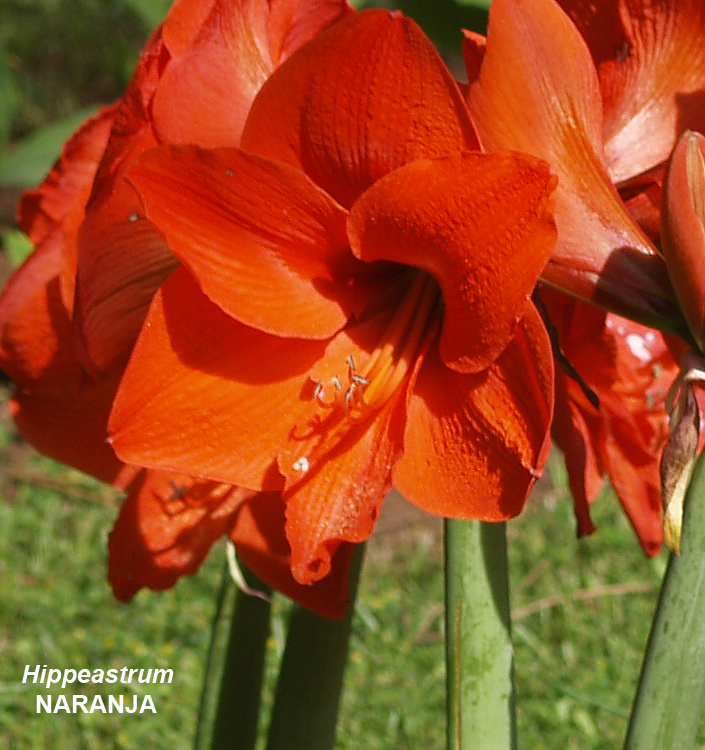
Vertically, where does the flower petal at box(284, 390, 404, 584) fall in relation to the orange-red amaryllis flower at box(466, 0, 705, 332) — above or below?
below

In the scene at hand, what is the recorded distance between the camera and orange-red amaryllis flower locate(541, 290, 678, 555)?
51 cm

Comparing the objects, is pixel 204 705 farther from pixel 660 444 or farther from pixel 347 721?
pixel 347 721

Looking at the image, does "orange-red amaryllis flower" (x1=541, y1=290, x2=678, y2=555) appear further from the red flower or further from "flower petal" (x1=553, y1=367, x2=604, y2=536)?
the red flower

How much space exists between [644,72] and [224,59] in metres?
0.20

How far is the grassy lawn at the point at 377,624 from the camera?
1398mm

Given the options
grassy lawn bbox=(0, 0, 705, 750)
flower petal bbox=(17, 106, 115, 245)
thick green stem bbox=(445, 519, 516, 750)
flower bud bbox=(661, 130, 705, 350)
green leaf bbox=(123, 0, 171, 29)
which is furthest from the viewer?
green leaf bbox=(123, 0, 171, 29)

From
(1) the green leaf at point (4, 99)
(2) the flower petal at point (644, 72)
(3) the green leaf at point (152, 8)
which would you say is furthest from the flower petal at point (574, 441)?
(1) the green leaf at point (4, 99)

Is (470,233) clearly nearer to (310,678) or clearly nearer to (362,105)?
(362,105)

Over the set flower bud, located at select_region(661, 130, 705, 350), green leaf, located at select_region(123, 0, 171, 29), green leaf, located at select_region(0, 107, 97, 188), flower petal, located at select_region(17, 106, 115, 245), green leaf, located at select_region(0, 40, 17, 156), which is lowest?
flower bud, located at select_region(661, 130, 705, 350)

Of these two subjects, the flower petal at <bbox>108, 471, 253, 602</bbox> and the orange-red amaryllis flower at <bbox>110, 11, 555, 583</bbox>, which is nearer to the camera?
the orange-red amaryllis flower at <bbox>110, 11, 555, 583</bbox>

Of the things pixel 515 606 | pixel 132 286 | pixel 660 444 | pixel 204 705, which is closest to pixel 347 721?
pixel 515 606

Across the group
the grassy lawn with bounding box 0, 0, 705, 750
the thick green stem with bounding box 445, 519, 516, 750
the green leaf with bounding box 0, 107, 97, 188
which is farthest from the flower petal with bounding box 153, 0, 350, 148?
the green leaf with bounding box 0, 107, 97, 188

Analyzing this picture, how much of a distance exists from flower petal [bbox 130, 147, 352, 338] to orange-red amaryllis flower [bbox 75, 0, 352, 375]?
30 mm

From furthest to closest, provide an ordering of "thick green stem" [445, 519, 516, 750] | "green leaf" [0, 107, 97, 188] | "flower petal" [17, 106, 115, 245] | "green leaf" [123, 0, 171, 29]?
"green leaf" [0, 107, 97, 188], "green leaf" [123, 0, 171, 29], "flower petal" [17, 106, 115, 245], "thick green stem" [445, 519, 516, 750]
